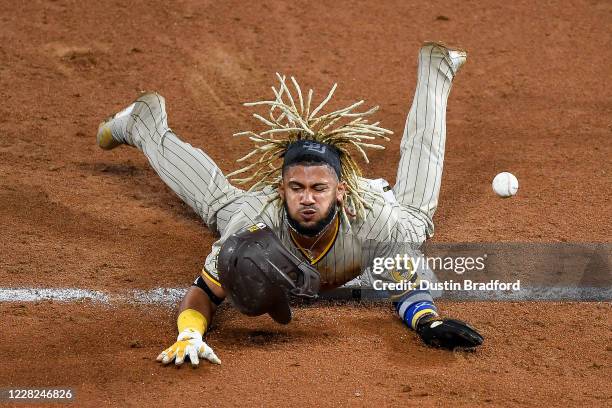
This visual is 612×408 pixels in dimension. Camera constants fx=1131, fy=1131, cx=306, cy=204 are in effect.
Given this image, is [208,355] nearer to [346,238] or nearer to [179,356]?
[179,356]

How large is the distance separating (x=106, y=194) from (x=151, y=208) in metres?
0.30

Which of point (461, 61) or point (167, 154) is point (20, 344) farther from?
point (461, 61)

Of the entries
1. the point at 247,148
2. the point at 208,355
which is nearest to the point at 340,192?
the point at 208,355

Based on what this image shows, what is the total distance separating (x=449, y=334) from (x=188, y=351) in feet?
3.67

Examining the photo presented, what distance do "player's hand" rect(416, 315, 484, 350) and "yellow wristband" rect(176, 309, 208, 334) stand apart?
97 cm

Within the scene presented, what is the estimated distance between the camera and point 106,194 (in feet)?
21.7

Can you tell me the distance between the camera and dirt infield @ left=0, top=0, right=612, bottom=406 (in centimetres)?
466

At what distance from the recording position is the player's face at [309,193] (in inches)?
198

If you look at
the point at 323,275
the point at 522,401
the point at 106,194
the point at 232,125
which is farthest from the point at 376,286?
the point at 232,125

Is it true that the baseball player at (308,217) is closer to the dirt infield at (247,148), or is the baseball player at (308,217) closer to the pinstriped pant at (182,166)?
the pinstriped pant at (182,166)

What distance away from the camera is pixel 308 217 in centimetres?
504

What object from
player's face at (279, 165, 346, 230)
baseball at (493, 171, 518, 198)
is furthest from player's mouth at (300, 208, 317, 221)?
baseball at (493, 171, 518, 198)

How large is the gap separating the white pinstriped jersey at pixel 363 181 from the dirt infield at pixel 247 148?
29 cm

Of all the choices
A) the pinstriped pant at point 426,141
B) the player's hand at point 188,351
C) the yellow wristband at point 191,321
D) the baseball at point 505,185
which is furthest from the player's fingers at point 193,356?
the baseball at point 505,185
